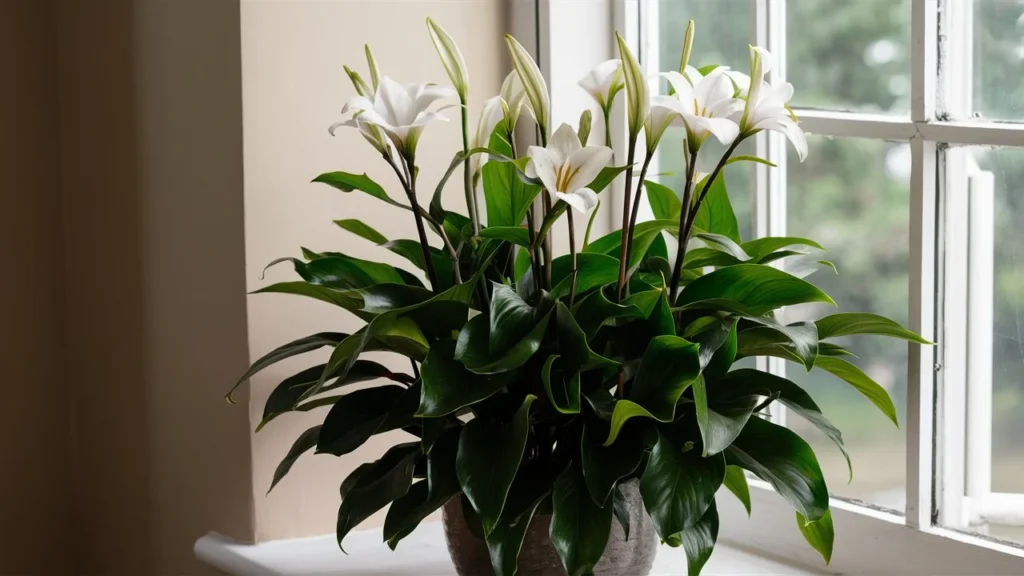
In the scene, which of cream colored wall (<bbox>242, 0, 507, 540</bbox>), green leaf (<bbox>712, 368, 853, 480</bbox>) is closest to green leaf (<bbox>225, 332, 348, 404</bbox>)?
cream colored wall (<bbox>242, 0, 507, 540</bbox>)

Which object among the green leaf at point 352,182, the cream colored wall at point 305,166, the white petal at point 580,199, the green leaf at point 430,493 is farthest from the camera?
the cream colored wall at point 305,166

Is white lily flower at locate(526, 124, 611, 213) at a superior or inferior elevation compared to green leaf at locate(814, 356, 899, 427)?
superior

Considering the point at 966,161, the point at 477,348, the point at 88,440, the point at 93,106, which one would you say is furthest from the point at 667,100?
the point at 88,440

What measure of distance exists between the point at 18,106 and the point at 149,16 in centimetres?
28

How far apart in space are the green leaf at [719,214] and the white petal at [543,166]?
0.72 ft

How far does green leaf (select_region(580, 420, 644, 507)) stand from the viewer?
797 mm

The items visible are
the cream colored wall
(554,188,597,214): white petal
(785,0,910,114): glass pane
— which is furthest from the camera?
the cream colored wall

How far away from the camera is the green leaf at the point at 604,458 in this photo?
797 millimetres

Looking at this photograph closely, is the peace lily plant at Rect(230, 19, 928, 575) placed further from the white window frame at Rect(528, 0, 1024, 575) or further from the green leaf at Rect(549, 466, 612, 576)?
the white window frame at Rect(528, 0, 1024, 575)

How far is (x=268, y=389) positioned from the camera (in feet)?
4.09

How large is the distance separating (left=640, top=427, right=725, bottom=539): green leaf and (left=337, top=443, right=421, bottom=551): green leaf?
220mm

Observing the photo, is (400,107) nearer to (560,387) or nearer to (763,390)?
(560,387)

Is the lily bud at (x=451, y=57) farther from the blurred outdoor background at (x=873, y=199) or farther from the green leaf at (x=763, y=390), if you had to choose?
the blurred outdoor background at (x=873, y=199)

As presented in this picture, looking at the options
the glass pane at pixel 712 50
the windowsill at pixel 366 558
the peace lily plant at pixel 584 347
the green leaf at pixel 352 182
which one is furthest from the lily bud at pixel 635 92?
the windowsill at pixel 366 558
